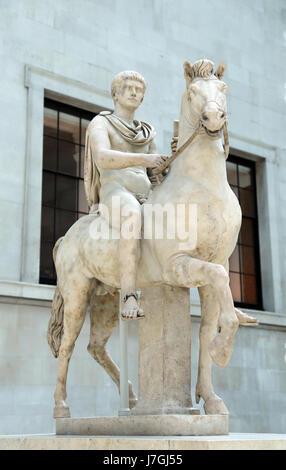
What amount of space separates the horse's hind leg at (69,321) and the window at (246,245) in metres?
8.82

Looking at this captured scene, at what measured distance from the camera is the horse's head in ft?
17.3

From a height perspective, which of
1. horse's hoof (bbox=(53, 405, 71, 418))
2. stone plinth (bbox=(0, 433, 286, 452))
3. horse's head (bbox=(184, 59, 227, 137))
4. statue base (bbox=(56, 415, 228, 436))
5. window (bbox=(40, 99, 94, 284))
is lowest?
stone plinth (bbox=(0, 433, 286, 452))

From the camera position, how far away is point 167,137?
44.8 feet

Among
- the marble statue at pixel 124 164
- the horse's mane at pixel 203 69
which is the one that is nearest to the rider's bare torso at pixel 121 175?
the marble statue at pixel 124 164

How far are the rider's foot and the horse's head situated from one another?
1542 millimetres

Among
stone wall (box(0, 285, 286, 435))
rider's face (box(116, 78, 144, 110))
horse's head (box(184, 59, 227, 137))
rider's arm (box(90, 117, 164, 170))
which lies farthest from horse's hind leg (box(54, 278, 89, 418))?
stone wall (box(0, 285, 286, 435))

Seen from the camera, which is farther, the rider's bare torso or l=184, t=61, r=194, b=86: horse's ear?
the rider's bare torso

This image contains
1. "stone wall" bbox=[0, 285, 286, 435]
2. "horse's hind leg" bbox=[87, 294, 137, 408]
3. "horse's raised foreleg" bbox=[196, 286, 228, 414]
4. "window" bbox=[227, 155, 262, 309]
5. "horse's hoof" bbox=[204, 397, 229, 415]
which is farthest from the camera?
"window" bbox=[227, 155, 262, 309]

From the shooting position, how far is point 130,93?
21.1 ft

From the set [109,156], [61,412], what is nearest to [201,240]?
[109,156]

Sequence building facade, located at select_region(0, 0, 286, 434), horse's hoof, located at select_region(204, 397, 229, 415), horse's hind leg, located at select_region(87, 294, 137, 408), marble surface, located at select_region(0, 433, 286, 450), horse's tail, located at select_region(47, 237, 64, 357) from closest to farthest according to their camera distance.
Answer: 1. marble surface, located at select_region(0, 433, 286, 450)
2. horse's hoof, located at select_region(204, 397, 229, 415)
3. horse's hind leg, located at select_region(87, 294, 137, 408)
4. horse's tail, located at select_region(47, 237, 64, 357)
5. building facade, located at select_region(0, 0, 286, 434)

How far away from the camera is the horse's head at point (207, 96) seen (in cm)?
526

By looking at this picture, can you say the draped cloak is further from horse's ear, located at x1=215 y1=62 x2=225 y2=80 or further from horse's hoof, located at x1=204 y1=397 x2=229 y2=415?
horse's hoof, located at x1=204 y1=397 x2=229 y2=415

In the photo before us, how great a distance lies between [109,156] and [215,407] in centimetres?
244
